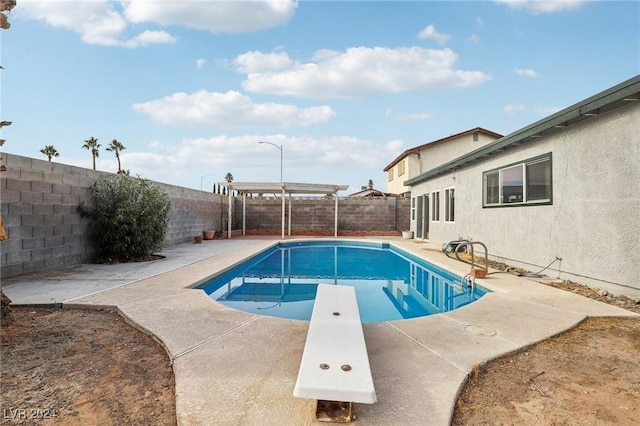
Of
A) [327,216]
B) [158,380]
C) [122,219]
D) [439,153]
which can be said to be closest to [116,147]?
[327,216]

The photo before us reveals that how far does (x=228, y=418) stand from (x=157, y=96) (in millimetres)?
13828

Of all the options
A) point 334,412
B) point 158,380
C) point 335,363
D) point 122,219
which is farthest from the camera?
point 122,219

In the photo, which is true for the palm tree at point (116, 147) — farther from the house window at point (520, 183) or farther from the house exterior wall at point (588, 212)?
the house exterior wall at point (588, 212)

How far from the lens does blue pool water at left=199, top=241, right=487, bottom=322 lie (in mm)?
5547

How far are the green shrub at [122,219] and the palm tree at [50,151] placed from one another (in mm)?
32716

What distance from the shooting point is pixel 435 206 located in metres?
13.5

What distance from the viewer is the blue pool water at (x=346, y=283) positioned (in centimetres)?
555

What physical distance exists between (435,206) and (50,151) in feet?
123

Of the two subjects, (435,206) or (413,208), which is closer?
(435,206)

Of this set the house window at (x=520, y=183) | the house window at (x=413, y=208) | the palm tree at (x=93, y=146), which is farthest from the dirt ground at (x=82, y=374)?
the palm tree at (x=93, y=146)

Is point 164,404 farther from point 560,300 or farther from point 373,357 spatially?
point 560,300

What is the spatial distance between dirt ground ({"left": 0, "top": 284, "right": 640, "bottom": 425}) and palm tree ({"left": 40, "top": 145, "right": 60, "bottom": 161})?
38.1 m

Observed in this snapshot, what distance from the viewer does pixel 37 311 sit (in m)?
4.21

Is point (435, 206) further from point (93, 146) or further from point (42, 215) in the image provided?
point (93, 146)
